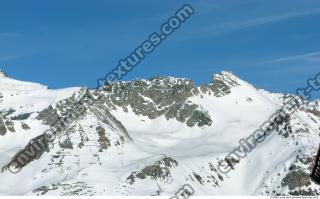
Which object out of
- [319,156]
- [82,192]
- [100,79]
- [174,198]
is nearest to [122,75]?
[100,79]

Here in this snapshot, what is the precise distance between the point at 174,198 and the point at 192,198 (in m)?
1.02

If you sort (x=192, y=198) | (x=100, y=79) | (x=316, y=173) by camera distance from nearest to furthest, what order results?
(x=316, y=173), (x=192, y=198), (x=100, y=79)

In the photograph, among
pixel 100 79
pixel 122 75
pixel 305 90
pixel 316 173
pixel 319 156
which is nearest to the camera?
pixel 319 156

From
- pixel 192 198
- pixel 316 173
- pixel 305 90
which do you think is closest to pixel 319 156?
pixel 316 173

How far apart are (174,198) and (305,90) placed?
105255 mm

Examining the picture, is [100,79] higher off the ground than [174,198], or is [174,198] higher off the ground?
[100,79]

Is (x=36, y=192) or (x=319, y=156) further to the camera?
(x=36, y=192)

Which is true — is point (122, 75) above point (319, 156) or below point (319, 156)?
above

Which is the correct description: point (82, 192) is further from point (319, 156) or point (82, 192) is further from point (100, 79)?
point (319, 156)

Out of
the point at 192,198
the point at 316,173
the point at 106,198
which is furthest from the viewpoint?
the point at 192,198

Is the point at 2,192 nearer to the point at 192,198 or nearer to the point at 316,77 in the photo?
the point at 316,77

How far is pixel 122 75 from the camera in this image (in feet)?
492

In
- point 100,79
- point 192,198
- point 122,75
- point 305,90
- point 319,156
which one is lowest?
point 319,156

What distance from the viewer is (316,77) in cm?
13525
